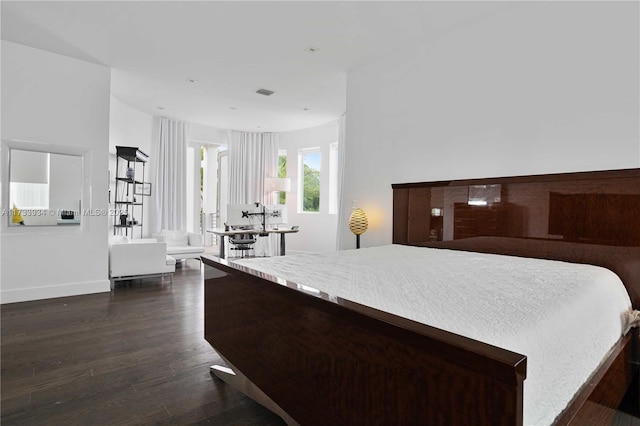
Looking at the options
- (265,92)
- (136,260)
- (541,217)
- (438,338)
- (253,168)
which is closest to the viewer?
(438,338)

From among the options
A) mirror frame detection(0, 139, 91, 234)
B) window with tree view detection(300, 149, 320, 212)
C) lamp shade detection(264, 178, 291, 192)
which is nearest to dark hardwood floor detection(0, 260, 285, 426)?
mirror frame detection(0, 139, 91, 234)

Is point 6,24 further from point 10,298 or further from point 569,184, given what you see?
point 569,184

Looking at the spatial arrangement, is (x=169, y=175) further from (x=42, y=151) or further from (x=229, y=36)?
(x=229, y=36)

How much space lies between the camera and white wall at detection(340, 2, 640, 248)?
7.38 feet

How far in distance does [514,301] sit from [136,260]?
4333 millimetres

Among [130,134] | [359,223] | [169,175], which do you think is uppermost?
[130,134]

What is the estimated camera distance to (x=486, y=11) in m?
2.85

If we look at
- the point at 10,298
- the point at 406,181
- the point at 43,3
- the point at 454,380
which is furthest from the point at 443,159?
the point at 10,298

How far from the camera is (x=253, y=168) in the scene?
7.61 metres

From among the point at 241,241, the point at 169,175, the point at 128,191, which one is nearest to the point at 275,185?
the point at 241,241

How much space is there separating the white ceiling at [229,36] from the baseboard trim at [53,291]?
260 centimetres

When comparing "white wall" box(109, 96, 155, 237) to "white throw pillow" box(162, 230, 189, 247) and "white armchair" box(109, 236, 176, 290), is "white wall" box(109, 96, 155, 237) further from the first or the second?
"white armchair" box(109, 236, 176, 290)

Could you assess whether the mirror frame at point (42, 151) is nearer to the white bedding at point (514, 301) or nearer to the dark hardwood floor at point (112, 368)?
the dark hardwood floor at point (112, 368)

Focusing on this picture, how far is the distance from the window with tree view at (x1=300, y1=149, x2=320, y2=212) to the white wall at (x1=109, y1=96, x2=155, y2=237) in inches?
119
